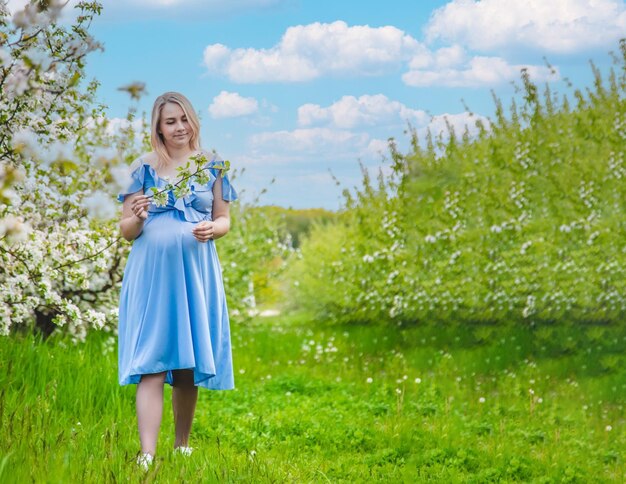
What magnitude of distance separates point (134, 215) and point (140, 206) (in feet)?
0.29

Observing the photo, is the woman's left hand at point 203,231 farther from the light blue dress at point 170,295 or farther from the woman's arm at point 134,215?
the woman's arm at point 134,215

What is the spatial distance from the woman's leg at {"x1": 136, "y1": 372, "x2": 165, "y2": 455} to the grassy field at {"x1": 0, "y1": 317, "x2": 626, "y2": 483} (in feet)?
0.53

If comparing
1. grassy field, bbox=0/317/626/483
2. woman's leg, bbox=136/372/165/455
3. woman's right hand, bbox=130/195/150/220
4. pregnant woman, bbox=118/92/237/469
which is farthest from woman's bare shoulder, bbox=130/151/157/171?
grassy field, bbox=0/317/626/483

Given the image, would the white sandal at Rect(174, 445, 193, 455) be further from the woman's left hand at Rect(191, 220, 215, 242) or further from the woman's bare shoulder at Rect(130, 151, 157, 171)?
the woman's bare shoulder at Rect(130, 151, 157, 171)

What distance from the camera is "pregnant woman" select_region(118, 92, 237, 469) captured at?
13.8 ft

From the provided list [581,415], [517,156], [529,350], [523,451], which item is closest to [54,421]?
[523,451]

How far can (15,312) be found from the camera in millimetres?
5691

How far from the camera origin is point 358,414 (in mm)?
6531

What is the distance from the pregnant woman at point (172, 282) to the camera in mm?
4215

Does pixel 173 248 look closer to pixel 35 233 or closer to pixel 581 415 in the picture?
pixel 35 233

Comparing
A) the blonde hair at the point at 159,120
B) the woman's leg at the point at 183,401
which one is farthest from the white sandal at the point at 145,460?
the blonde hair at the point at 159,120

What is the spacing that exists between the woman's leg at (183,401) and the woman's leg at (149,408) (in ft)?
0.66

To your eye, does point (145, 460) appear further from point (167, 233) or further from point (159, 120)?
point (159, 120)

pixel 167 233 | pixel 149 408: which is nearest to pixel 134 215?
pixel 167 233
